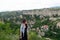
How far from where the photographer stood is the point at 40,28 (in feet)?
20.4

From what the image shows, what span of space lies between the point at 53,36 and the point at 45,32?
0.24 metres

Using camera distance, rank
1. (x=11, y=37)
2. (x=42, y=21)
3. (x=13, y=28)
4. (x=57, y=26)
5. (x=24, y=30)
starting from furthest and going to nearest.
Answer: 1. (x=57, y=26)
2. (x=42, y=21)
3. (x=13, y=28)
4. (x=11, y=37)
5. (x=24, y=30)

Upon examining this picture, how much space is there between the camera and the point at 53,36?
20.2 ft

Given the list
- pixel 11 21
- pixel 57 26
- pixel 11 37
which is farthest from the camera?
pixel 57 26

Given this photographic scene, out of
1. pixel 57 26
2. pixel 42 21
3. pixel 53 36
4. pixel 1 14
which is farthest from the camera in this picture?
pixel 57 26

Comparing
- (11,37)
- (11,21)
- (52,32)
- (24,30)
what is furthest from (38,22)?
(24,30)

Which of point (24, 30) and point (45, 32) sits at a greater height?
point (24, 30)

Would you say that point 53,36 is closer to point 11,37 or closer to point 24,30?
point 11,37

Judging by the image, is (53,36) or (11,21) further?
(53,36)

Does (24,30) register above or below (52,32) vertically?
above

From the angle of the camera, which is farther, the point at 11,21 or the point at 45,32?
the point at 45,32

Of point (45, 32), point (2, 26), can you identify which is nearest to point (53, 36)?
point (45, 32)

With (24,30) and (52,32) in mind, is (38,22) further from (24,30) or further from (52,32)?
(24,30)

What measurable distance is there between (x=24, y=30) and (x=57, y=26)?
4.66 metres
